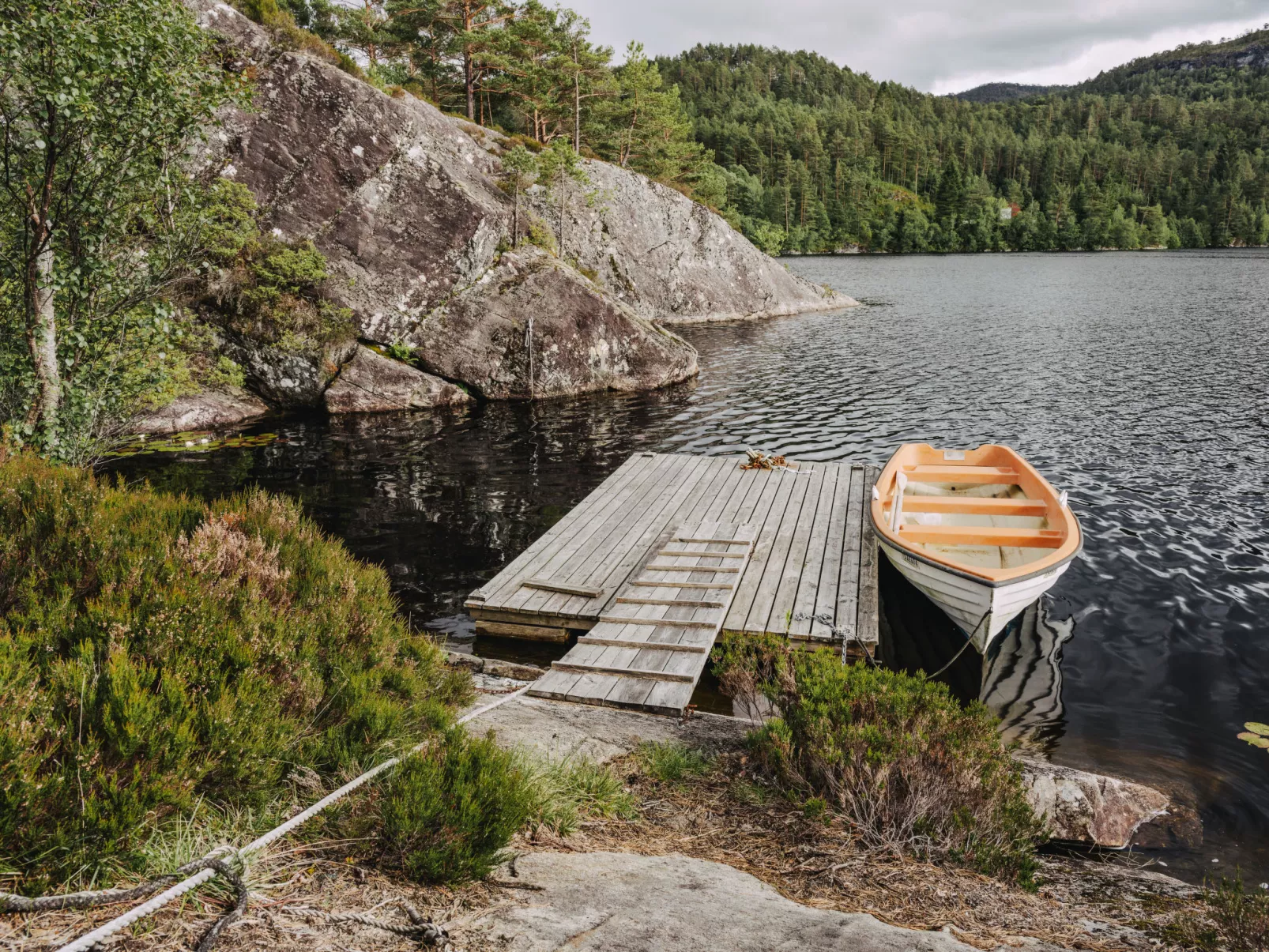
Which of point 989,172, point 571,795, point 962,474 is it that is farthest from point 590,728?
point 989,172

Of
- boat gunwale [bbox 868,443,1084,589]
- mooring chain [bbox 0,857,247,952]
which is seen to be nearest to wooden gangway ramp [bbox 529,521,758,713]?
boat gunwale [bbox 868,443,1084,589]

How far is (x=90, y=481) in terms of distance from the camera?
6496 mm

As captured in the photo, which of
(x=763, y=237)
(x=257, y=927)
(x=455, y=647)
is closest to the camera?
(x=257, y=927)

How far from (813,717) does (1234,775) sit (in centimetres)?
499

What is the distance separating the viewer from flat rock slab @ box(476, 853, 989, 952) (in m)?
3.23

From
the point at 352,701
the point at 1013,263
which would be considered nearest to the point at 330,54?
the point at 352,701

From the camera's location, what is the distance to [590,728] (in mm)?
6164

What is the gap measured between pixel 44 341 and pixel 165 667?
834 centimetres

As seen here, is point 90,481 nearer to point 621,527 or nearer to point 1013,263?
point 621,527

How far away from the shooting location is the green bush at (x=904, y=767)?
455 cm

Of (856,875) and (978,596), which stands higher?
(978,596)

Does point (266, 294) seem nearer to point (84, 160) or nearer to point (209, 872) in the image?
point (84, 160)

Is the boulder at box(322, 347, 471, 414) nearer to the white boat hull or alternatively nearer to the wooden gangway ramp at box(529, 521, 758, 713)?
the wooden gangway ramp at box(529, 521, 758, 713)

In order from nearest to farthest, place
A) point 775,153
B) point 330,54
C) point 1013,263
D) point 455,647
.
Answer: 1. point 455,647
2. point 330,54
3. point 1013,263
4. point 775,153
